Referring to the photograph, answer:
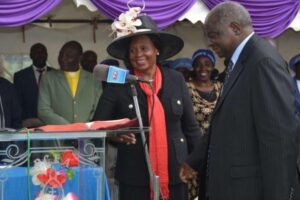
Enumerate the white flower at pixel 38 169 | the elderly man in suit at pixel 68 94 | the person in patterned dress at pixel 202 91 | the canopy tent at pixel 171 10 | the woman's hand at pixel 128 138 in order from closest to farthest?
the white flower at pixel 38 169 < the woman's hand at pixel 128 138 < the canopy tent at pixel 171 10 < the elderly man in suit at pixel 68 94 < the person in patterned dress at pixel 202 91

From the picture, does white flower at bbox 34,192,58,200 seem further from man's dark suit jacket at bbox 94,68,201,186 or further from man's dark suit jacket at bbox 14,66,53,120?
man's dark suit jacket at bbox 14,66,53,120

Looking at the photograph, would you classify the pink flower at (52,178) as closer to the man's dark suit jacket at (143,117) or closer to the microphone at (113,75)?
the microphone at (113,75)

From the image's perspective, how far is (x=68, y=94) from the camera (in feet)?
16.9

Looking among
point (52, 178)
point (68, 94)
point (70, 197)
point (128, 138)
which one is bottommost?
point (70, 197)

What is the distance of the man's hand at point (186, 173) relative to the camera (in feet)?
11.5

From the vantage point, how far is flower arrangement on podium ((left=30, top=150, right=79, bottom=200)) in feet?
9.55

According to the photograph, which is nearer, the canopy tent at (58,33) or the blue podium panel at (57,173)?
the blue podium panel at (57,173)

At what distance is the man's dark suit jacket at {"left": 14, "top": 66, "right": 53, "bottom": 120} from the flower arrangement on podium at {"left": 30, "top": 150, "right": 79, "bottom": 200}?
280 centimetres

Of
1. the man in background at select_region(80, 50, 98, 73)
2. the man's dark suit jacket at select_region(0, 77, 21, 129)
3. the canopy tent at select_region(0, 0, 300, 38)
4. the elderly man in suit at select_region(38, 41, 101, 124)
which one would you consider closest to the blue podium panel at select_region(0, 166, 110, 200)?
the elderly man in suit at select_region(38, 41, 101, 124)

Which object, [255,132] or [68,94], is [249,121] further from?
[68,94]

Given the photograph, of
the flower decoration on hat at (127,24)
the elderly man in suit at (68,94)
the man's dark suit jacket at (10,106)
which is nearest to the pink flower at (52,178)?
the flower decoration on hat at (127,24)

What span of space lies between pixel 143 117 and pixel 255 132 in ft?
3.75

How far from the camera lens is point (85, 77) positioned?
535cm

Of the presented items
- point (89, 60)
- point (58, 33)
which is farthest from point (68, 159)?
point (58, 33)
